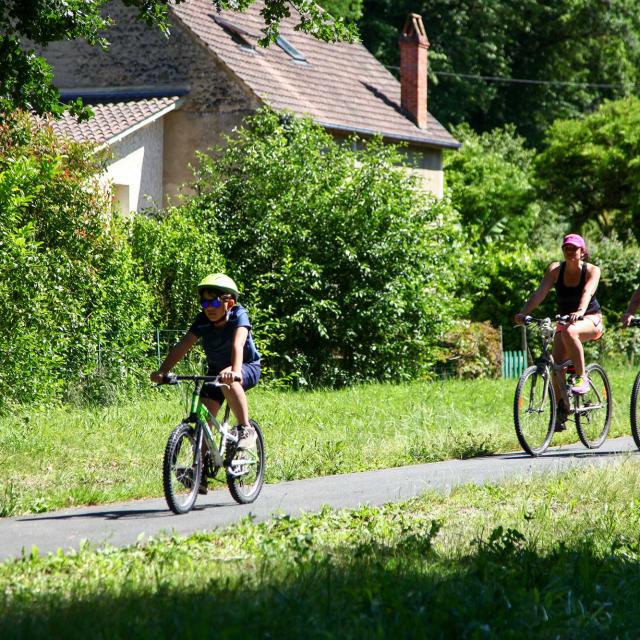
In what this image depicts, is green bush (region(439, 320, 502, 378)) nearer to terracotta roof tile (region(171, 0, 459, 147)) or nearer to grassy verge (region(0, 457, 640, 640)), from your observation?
terracotta roof tile (region(171, 0, 459, 147))

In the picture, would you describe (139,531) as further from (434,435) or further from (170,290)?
(170,290)

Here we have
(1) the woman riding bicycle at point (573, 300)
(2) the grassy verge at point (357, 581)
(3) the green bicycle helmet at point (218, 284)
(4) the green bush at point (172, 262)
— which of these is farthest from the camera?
(4) the green bush at point (172, 262)

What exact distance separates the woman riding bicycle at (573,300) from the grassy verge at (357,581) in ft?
12.2

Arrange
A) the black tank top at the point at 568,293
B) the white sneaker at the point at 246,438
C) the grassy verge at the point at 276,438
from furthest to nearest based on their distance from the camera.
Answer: the black tank top at the point at 568,293 < the grassy verge at the point at 276,438 < the white sneaker at the point at 246,438

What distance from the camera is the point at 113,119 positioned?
82.1 feet

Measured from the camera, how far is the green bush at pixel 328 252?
62.8 ft

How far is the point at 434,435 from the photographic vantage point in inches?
494

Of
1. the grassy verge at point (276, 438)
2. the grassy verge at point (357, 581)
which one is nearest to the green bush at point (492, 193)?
the grassy verge at point (276, 438)

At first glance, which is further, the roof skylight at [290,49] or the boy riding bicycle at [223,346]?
the roof skylight at [290,49]

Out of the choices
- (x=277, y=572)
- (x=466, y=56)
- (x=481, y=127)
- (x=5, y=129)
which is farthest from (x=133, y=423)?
(x=481, y=127)

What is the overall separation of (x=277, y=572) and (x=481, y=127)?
47042mm

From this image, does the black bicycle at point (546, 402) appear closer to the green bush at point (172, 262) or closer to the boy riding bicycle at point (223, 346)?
the boy riding bicycle at point (223, 346)

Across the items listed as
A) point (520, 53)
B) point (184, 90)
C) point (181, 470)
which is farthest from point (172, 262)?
point (520, 53)

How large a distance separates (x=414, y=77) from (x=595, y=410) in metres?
21.5
